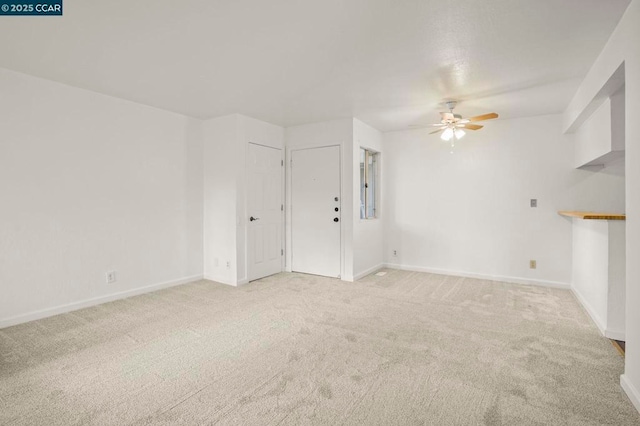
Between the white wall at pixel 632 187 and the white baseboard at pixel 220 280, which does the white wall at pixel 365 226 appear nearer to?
the white baseboard at pixel 220 280

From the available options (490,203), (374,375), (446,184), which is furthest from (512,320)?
(446,184)

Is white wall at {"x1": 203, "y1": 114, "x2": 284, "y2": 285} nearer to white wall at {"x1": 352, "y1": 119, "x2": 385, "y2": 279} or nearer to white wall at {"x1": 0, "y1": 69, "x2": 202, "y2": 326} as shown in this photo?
white wall at {"x1": 0, "y1": 69, "x2": 202, "y2": 326}

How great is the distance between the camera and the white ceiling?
6.87 feet

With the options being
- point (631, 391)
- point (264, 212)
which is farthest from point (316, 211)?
point (631, 391)

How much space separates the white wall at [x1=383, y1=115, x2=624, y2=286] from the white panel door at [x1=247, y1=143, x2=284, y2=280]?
1896 millimetres

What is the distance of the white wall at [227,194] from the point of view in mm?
4566

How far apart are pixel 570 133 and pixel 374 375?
424 cm

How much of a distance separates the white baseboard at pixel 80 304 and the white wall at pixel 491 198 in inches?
141

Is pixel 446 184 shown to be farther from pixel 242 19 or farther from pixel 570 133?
pixel 242 19

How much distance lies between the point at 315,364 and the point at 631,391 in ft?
6.30

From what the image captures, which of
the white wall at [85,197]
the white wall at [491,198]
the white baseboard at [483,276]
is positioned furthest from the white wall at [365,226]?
the white wall at [85,197]

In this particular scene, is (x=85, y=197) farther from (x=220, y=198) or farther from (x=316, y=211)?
(x=316, y=211)

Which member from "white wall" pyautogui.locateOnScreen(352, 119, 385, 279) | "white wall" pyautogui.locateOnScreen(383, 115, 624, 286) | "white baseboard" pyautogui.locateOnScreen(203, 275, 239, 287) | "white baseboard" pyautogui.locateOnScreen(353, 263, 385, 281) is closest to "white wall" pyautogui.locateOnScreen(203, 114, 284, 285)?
"white baseboard" pyautogui.locateOnScreen(203, 275, 239, 287)

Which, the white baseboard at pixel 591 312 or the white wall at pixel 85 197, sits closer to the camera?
the white baseboard at pixel 591 312
